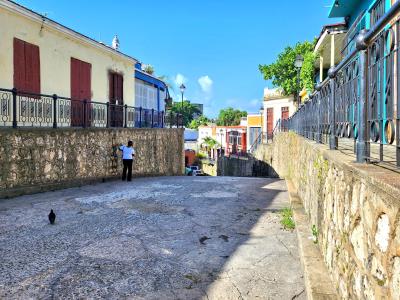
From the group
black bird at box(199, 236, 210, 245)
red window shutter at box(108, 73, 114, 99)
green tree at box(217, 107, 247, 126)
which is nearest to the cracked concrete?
black bird at box(199, 236, 210, 245)

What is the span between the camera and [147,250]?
5.18 metres

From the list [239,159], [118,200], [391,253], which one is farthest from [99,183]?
[239,159]

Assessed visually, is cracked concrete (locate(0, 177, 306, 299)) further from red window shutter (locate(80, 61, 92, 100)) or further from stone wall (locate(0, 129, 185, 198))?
red window shutter (locate(80, 61, 92, 100))

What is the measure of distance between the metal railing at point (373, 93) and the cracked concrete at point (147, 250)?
1808mm

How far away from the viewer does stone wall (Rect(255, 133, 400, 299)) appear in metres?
1.89

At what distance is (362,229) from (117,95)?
656 inches

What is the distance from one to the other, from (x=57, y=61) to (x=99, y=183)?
468 centimetres

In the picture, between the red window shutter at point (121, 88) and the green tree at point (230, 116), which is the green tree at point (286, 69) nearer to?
the red window shutter at point (121, 88)

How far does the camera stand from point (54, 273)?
4.30 metres

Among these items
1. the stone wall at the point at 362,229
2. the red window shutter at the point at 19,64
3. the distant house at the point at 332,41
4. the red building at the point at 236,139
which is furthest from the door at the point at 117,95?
the red building at the point at 236,139

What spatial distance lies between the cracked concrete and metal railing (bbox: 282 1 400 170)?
5.93ft

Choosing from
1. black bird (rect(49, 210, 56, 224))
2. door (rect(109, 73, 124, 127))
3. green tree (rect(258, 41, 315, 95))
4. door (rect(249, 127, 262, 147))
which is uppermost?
green tree (rect(258, 41, 315, 95))

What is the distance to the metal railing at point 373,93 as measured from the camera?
2.35 m

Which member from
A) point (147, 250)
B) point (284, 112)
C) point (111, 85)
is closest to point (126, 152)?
point (111, 85)
